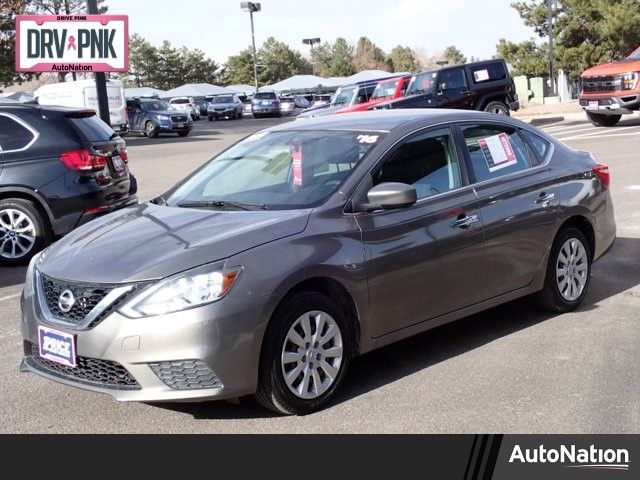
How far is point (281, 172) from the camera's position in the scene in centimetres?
530

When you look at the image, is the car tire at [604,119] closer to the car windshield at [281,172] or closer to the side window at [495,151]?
the side window at [495,151]

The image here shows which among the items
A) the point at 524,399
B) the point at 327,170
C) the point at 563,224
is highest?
the point at 327,170

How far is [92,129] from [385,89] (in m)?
17.1

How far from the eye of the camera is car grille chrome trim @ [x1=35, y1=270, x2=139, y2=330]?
4133mm

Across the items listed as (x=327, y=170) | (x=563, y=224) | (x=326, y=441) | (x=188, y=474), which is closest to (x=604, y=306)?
(x=563, y=224)

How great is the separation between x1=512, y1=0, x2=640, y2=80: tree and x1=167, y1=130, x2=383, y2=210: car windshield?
119 ft

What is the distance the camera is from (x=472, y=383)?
493 centimetres

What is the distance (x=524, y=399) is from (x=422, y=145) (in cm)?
172

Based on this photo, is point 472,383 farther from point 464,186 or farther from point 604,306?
point 604,306

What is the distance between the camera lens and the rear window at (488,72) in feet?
78.5

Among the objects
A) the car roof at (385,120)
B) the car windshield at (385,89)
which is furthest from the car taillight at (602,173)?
the car windshield at (385,89)

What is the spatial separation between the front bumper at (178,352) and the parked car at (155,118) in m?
33.8

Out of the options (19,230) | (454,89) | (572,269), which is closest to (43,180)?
(19,230)

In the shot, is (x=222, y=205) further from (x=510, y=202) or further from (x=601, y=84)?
(x=601, y=84)
